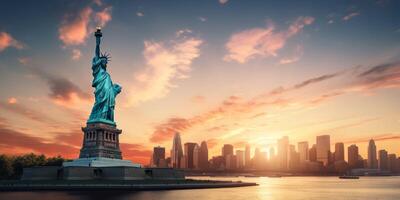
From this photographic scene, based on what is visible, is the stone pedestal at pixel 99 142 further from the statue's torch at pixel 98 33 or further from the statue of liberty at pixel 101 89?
the statue's torch at pixel 98 33

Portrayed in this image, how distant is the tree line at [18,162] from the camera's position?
119000 mm

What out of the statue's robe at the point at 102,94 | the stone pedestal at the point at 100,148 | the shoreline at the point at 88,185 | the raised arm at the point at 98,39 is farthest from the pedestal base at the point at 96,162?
the raised arm at the point at 98,39

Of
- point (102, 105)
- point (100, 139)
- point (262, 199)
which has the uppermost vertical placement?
point (102, 105)

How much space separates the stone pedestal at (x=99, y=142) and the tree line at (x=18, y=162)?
21204mm

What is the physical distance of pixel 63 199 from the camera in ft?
199

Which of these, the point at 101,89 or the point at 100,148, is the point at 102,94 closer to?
the point at 101,89

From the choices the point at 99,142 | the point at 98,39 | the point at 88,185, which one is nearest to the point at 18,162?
the point at 99,142

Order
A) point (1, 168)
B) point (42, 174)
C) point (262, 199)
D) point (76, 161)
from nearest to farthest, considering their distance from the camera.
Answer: point (262, 199) < point (42, 174) < point (76, 161) < point (1, 168)

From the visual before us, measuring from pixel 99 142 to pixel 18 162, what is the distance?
3585cm

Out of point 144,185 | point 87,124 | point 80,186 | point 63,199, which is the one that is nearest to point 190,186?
point 144,185

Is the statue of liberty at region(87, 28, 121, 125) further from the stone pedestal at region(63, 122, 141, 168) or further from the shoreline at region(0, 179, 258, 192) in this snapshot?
the shoreline at region(0, 179, 258, 192)

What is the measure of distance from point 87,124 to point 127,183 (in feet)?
93.8

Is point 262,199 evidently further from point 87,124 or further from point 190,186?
point 87,124

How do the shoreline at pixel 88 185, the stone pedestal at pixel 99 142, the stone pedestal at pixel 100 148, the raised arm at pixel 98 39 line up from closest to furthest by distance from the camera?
the shoreline at pixel 88 185 < the stone pedestal at pixel 100 148 < the stone pedestal at pixel 99 142 < the raised arm at pixel 98 39
